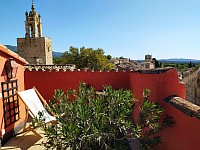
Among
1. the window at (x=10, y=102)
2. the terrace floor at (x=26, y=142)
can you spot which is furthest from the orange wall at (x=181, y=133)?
the window at (x=10, y=102)

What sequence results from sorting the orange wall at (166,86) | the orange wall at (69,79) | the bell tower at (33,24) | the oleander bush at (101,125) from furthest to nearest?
the bell tower at (33,24) < the orange wall at (69,79) < the orange wall at (166,86) < the oleander bush at (101,125)

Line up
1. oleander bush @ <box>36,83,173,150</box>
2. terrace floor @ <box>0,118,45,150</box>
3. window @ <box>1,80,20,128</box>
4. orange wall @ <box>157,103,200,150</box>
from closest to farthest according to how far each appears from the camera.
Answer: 1. orange wall @ <box>157,103,200,150</box>
2. oleander bush @ <box>36,83,173,150</box>
3. terrace floor @ <box>0,118,45,150</box>
4. window @ <box>1,80,20,128</box>

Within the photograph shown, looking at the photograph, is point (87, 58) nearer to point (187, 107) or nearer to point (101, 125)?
point (101, 125)

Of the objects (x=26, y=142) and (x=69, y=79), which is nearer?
(x=26, y=142)

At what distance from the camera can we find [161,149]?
4.39 m

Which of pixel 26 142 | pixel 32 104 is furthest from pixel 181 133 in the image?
pixel 32 104

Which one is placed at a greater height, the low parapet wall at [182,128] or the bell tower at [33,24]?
the bell tower at [33,24]

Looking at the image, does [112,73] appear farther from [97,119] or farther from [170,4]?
[97,119]

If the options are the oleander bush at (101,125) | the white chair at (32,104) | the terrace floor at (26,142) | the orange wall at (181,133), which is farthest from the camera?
the white chair at (32,104)

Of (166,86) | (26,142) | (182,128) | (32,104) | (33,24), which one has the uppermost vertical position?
(33,24)

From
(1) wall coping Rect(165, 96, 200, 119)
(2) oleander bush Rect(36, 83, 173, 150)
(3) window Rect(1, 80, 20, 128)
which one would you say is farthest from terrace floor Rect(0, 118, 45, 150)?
(1) wall coping Rect(165, 96, 200, 119)

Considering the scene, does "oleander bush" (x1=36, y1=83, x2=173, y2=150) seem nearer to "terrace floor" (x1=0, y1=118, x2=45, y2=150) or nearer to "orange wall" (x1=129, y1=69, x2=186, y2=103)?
"orange wall" (x1=129, y1=69, x2=186, y2=103)

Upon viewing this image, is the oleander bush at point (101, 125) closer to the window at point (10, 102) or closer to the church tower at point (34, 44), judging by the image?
the window at point (10, 102)

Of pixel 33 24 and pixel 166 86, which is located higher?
pixel 33 24
